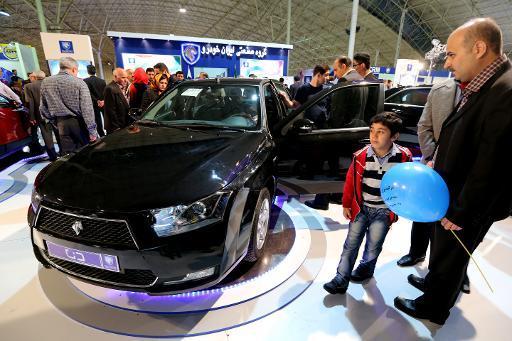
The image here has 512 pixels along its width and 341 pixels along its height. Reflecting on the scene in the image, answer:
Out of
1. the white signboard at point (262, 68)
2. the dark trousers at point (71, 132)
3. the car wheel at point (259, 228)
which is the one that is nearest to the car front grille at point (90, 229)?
the car wheel at point (259, 228)

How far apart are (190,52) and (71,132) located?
7.05 m

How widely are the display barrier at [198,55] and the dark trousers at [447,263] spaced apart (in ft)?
31.5

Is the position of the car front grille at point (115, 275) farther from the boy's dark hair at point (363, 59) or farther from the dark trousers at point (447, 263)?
the boy's dark hair at point (363, 59)

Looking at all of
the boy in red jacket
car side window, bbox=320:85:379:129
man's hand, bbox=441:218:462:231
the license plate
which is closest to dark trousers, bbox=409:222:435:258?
the boy in red jacket

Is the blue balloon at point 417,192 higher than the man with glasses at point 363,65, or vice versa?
the man with glasses at point 363,65

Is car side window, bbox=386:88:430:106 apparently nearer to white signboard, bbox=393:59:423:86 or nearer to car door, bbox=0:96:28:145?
car door, bbox=0:96:28:145

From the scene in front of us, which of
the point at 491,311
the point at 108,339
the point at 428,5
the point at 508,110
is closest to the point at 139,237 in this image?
the point at 108,339

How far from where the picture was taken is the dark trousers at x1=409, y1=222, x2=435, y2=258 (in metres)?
2.34

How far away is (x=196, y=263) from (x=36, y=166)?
4.54m

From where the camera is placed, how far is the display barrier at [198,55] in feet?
29.8

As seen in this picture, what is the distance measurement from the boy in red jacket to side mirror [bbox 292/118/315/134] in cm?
78

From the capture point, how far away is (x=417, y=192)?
150 centimetres

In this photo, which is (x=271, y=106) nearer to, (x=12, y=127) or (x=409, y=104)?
→ (x=409, y=104)

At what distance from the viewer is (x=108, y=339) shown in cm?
170
